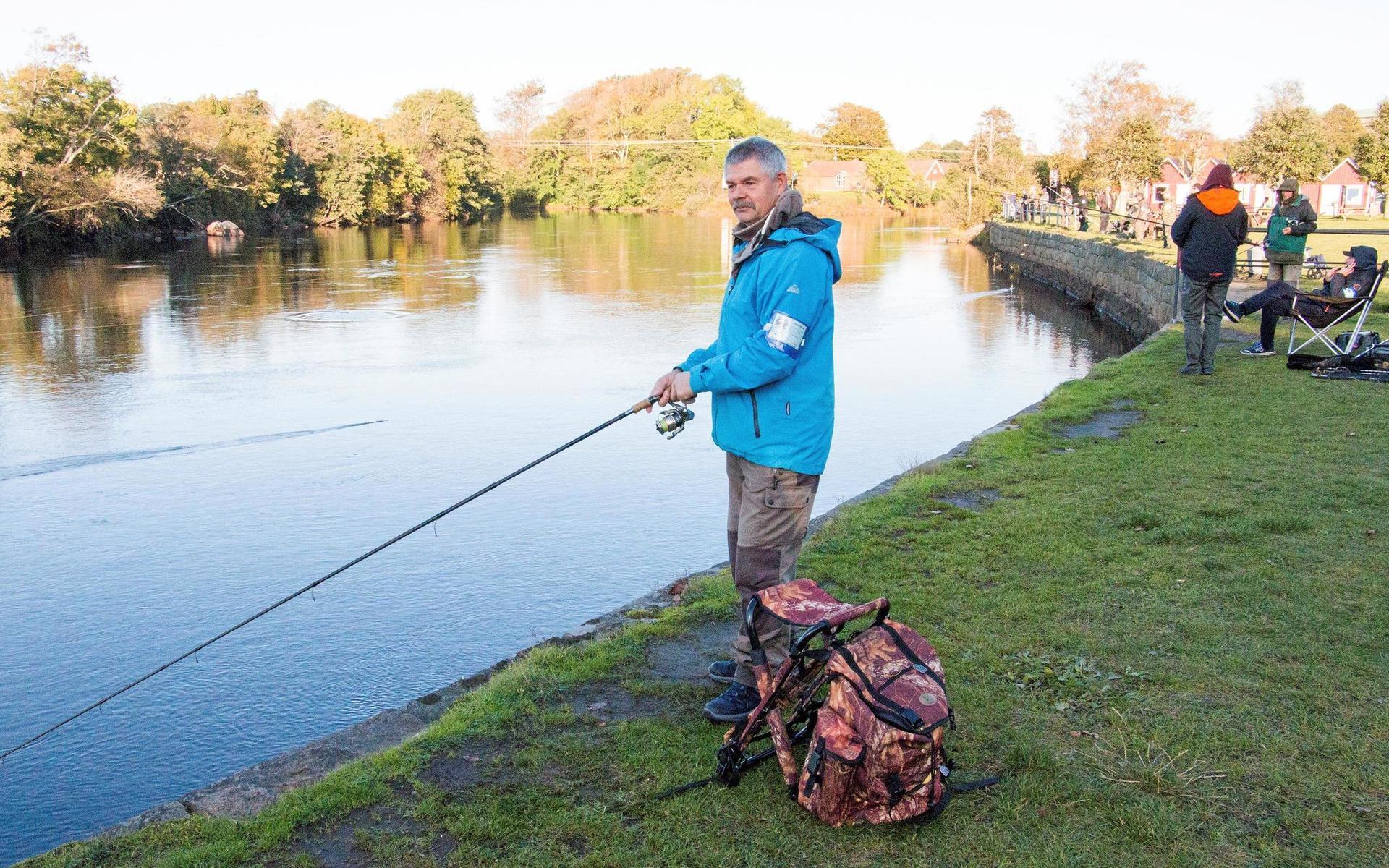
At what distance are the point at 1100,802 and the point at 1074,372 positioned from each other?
12874 millimetres

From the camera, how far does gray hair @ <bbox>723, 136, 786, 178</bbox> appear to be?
137 inches

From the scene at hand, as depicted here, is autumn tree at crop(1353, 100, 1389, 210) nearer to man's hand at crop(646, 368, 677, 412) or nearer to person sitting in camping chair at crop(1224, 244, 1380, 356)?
person sitting in camping chair at crop(1224, 244, 1380, 356)

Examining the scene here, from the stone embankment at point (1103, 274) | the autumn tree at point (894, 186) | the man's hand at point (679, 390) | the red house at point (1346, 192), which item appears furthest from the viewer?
the autumn tree at point (894, 186)

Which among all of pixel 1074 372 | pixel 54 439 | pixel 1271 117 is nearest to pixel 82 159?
pixel 54 439

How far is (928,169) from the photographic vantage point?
352ft

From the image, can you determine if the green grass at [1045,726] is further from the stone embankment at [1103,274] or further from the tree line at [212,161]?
the tree line at [212,161]

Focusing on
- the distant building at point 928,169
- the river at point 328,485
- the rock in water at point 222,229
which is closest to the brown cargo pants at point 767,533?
the river at point 328,485

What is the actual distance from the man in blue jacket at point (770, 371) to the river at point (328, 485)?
2.42 meters

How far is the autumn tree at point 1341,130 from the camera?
6059 centimetres

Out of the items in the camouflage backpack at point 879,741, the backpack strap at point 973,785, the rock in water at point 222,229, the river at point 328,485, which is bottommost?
the river at point 328,485

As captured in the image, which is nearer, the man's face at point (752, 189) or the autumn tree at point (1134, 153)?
the man's face at point (752, 189)

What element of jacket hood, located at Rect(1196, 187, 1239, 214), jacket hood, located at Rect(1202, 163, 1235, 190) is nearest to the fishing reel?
jacket hood, located at Rect(1196, 187, 1239, 214)

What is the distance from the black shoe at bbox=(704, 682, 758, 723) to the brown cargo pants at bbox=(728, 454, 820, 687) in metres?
0.03

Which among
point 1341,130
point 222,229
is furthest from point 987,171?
point 222,229
